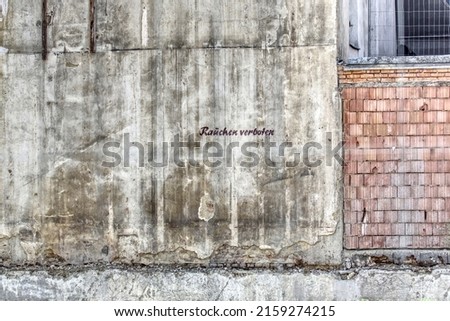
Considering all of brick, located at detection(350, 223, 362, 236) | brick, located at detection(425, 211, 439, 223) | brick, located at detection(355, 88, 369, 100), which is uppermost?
brick, located at detection(355, 88, 369, 100)

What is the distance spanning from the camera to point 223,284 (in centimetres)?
589

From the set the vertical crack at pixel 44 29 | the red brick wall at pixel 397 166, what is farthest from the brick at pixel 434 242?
the vertical crack at pixel 44 29

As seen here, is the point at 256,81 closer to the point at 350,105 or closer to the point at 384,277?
the point at 350,105

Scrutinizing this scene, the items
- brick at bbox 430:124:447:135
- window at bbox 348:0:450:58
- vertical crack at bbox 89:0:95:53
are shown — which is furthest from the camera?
window at bbox 348:0:450:58

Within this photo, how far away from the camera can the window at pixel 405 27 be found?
6.62 metres

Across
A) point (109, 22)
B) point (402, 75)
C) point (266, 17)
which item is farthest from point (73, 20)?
point (402, 75)

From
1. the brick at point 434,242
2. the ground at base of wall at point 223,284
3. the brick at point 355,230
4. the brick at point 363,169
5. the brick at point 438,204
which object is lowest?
the ground at base of wall at point 223,284

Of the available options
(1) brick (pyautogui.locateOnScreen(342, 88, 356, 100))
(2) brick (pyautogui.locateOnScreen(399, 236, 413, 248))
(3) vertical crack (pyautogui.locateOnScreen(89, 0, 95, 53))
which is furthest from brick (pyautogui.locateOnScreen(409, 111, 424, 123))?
(3) vertical crack (pyautogui.locateOnScreen(89, 0, 95, 53))

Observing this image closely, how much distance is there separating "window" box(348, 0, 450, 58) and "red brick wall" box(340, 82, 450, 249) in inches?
38.0

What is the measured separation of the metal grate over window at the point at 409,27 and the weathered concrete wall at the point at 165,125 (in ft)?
3.78

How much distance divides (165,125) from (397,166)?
255 centimetres

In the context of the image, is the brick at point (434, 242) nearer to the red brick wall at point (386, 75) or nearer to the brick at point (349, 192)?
the brick at point (349, 192)

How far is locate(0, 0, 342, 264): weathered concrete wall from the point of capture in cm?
583

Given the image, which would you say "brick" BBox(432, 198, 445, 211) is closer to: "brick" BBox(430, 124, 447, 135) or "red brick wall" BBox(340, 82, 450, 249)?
"red brick wall" BBox(340, 82, 450, 249)
